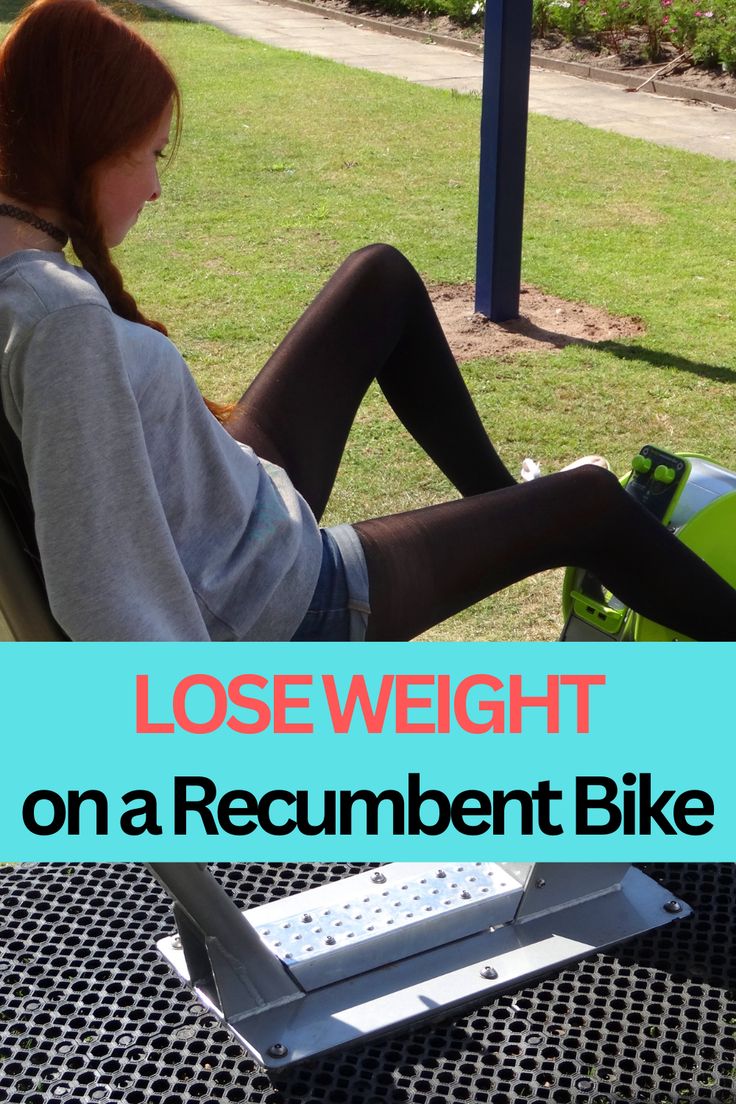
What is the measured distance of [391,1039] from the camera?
2.03 metres

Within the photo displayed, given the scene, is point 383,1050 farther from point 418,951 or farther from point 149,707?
point 149,707

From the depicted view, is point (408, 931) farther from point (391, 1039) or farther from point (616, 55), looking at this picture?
point (616, 55)

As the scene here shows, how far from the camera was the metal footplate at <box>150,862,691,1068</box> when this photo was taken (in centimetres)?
197

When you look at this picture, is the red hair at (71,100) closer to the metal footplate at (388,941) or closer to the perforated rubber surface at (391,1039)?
the metal footplate at (388,941)

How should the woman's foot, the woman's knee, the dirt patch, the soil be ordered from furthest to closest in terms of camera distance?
the soil → the dirt patch → the woman's knee → the woman's foot

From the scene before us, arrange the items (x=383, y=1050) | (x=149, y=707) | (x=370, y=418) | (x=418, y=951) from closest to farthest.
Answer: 1. (x=149, y=707)
2. (x=383, y=1050)
3. (x=418, y=951)
4. (x=370, y=418)

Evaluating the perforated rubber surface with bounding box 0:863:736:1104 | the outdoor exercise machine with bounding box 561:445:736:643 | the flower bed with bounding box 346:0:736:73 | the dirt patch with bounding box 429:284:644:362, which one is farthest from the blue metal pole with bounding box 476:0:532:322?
the flower bed with bounding box 346:0:736:73

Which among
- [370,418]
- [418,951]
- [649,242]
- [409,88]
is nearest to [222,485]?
[418,951]

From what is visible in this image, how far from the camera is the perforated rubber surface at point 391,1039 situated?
6.31 ft

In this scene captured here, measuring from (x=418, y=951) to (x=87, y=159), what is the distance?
1.32 m

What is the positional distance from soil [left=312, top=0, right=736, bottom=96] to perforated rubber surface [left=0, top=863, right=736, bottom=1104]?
8300 millimetres

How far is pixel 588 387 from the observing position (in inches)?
174

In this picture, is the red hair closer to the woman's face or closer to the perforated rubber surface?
the woman's face

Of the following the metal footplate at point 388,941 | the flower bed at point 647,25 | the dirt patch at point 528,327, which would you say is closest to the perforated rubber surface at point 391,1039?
the metal footplate at point 388,941
